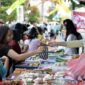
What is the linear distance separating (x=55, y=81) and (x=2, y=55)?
52.4 inches

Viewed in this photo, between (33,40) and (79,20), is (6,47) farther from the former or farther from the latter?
(79,20)

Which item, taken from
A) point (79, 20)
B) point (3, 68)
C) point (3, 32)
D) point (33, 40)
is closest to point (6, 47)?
point (3, 32)

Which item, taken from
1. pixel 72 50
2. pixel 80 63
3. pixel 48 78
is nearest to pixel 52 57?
pixel 72 50

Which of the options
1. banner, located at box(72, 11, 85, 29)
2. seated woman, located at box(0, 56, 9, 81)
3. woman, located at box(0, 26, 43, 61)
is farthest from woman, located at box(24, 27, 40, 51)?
banner, located at box(72, 11, 85, 29)

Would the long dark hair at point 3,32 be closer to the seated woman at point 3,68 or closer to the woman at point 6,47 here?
the woman at point 6,47

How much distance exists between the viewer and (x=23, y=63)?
6035 mm

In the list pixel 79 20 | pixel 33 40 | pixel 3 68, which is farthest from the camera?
pixel 79 20

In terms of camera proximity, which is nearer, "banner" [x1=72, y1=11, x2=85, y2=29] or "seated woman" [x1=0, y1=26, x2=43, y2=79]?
"seated woman" [x1=0, y1=26, x2=43, y2=79]

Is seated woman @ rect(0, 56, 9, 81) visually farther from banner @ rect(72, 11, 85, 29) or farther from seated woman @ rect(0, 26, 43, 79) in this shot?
banner @ rect(72, 11, 85, 29)

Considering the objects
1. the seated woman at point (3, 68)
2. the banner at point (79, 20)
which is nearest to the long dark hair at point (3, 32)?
the seated woman at point (3, 68)

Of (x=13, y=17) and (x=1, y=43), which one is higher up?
(x=1, y=43)

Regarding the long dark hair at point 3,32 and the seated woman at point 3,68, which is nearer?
the seated woman at point 3,68

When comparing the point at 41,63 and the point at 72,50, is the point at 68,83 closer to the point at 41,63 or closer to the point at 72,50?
the point at 41,63

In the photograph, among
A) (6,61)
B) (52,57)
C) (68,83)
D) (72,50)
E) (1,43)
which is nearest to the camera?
(68,83)
